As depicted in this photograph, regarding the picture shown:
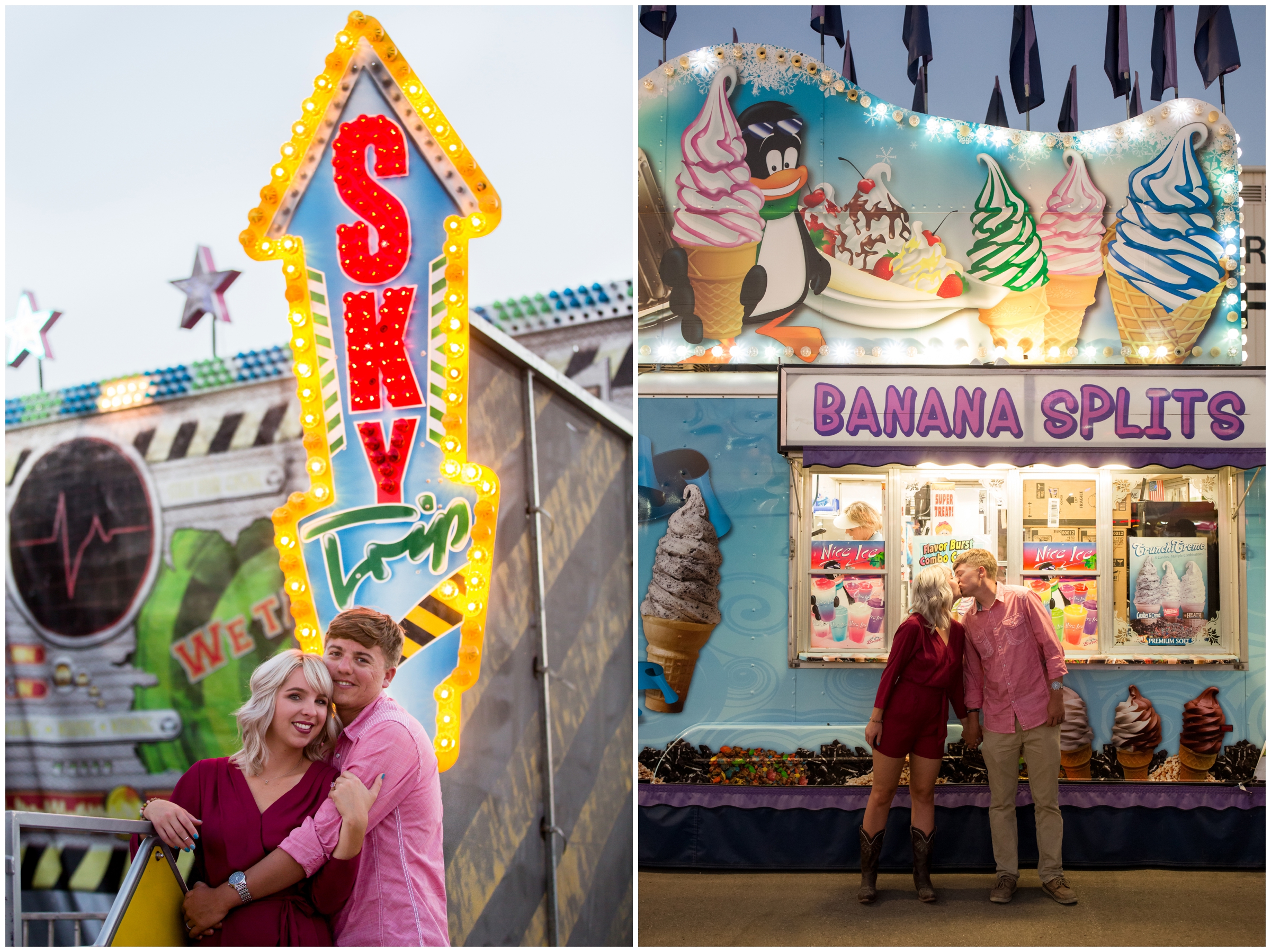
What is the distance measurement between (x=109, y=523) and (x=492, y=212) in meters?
2.61

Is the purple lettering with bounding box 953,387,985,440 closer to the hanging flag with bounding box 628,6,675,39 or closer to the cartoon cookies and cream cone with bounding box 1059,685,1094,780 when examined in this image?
the cartoon cookies and cream cone with bounding box 1059,685,1094,780

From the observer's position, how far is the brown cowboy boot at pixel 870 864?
13.9 ft

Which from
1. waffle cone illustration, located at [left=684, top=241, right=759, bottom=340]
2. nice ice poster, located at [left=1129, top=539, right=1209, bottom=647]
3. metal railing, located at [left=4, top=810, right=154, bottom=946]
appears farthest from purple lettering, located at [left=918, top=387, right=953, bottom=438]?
metal railing, located at [left=4, top=810, right=154, bottom=946]

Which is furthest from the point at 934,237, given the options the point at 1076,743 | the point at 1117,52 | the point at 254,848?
the point at 254,848

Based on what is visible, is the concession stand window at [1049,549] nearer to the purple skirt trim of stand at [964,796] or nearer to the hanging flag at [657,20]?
the purple skirt trim of stand at [964,796]

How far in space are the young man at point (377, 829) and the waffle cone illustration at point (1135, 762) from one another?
3.71m

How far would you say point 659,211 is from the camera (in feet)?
15.4

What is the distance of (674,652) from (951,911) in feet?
5.94

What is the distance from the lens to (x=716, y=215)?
469 centimetres

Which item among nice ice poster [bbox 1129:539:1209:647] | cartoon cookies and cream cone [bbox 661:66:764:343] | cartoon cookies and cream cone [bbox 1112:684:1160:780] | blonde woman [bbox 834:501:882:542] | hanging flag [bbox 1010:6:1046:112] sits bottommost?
cartoon cookies and cream cone [bbox 1112:684:1160:780]

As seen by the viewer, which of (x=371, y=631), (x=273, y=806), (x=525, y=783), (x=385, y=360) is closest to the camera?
(x=273, y=806)

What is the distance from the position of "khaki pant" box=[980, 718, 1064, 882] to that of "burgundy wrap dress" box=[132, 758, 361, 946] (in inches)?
123

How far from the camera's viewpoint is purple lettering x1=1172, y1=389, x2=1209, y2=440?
4.41 meters

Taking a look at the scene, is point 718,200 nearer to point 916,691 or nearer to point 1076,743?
point 916,691
